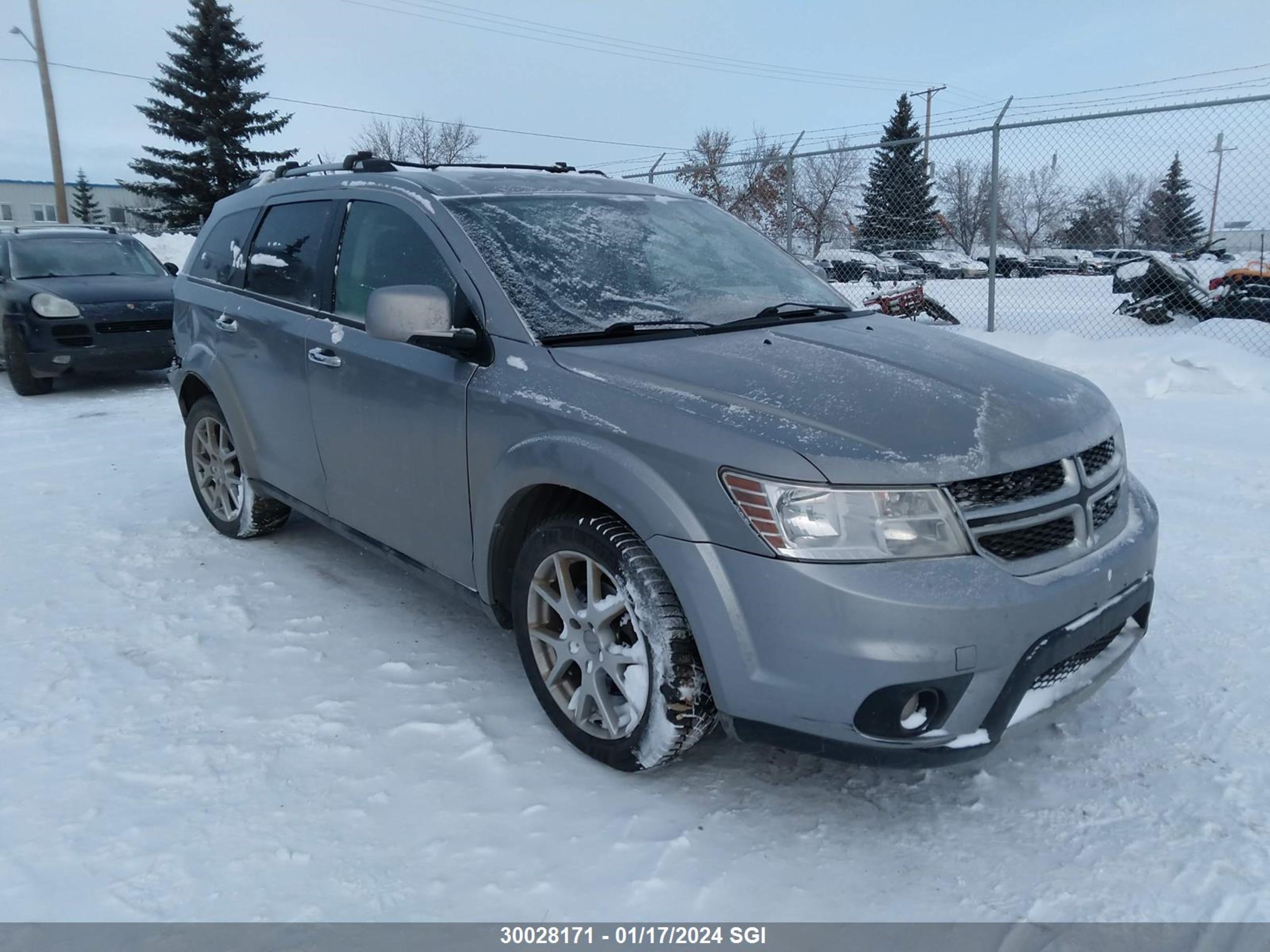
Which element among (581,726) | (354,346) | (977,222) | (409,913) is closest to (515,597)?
(581,726)

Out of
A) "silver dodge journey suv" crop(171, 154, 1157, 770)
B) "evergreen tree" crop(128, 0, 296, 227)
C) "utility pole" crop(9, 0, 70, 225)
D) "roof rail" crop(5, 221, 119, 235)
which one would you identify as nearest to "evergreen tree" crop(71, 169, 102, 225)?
"evergreen tree" crop(128, 0, 296, 227)

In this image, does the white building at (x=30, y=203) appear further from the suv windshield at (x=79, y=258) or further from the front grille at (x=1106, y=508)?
the front grille at (x=1106, y=508)

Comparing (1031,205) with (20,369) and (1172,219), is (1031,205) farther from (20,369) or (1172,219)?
(20,369)

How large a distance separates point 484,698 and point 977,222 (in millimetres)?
11731

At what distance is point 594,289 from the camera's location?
10.5 ft

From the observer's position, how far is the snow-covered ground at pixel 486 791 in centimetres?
238

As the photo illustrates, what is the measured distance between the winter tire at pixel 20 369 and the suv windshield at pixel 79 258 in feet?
2.39

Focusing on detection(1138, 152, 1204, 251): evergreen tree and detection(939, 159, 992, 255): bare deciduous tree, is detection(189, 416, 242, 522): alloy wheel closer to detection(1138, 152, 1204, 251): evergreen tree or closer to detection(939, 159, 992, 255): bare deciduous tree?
detection(939, 159, 992, 255): bare deciduous tree

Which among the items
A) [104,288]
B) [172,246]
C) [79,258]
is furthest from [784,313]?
[172,246]

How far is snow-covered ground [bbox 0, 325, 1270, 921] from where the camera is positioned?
2375 millimetres

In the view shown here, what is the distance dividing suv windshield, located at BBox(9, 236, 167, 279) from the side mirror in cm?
864

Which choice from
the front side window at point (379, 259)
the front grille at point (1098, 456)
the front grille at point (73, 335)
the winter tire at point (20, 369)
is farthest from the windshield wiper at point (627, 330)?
the winter tire at point (20, 369)
